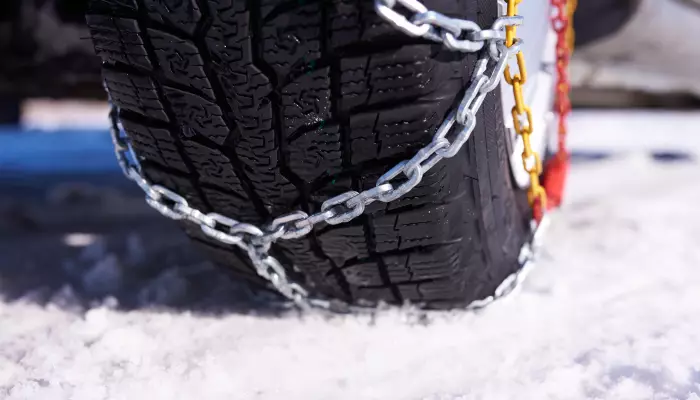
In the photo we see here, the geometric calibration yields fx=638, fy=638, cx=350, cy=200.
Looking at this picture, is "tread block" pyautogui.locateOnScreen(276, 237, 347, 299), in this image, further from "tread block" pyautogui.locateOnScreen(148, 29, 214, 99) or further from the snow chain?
"tread block" pyautogui.locateOnScreen(148, 29, 214, 99)

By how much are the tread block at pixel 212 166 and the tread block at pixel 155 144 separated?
19mm

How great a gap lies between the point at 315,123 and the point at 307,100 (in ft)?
0.08

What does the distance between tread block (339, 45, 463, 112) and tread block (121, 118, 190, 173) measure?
0.65 feet

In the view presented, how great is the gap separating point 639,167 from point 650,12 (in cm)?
59

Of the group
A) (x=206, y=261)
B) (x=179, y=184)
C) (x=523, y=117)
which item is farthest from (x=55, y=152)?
(x=523, y=117)

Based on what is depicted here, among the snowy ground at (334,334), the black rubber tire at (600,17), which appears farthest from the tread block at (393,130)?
the black rubber tire at (600,17)

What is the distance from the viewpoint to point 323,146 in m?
0.60

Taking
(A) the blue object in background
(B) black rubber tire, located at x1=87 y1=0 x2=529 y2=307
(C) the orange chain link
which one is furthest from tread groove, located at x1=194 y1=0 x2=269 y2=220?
(A) the blue object in background

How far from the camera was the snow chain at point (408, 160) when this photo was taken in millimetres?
→ 538

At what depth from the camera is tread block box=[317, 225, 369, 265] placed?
2.17 ft

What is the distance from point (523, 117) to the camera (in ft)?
2.26

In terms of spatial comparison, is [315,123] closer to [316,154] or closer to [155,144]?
[316,154]

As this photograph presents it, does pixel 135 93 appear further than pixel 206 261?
No

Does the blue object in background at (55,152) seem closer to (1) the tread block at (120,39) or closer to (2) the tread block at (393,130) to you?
(1) the tread block at (120,39)
